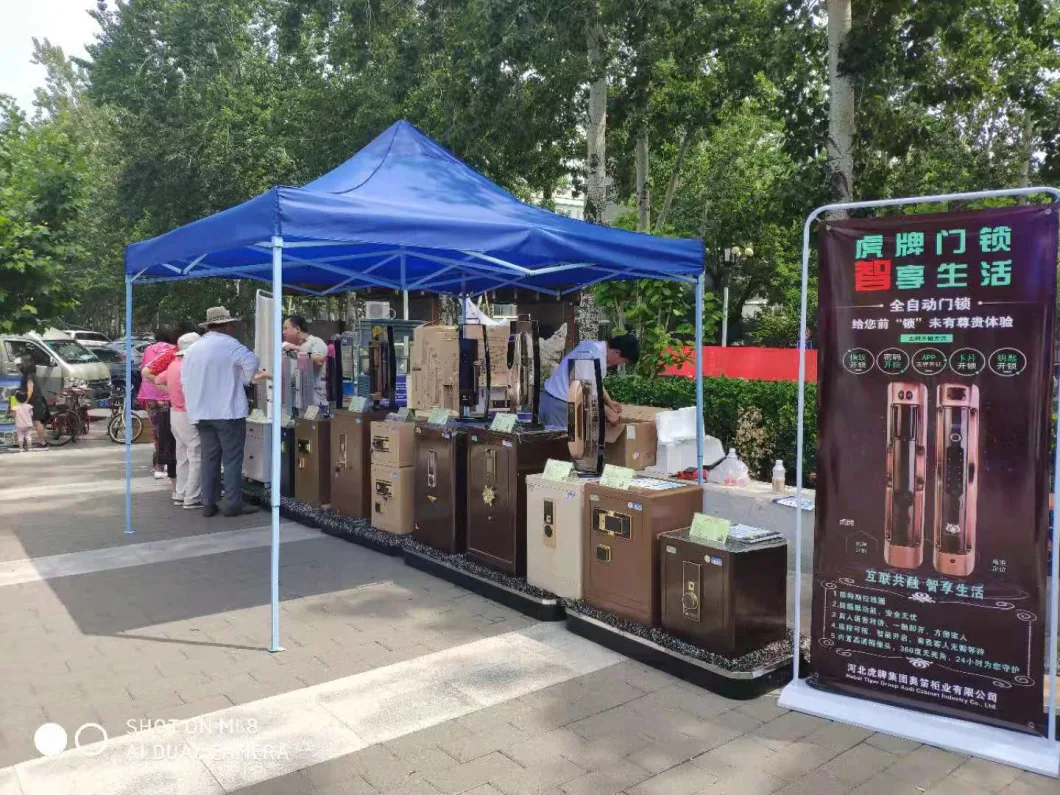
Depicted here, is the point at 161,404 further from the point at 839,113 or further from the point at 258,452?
the point at 839,113

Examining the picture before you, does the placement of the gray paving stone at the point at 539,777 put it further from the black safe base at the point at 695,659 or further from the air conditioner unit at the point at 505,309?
the air conditioner unit at the point at 505,309

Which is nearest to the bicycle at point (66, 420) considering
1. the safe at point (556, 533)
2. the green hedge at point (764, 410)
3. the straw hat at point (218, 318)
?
the straw hat at point (218, 318)

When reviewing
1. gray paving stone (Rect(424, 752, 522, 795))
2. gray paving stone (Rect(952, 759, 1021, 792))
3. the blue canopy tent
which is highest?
the blue canopy tent

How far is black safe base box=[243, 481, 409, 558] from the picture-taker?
5.91 m

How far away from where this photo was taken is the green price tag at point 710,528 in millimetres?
3793

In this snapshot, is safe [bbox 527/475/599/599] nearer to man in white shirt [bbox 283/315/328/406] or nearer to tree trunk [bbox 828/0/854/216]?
man in white shirt [bbox 283/315/328/406]

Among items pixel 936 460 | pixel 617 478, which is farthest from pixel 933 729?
pixel 617 478

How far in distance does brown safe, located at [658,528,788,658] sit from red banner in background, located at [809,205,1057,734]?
0.32 meters

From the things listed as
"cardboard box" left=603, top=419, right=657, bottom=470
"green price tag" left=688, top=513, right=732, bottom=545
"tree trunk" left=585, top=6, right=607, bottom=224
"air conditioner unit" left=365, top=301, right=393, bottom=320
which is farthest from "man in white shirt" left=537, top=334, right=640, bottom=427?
"tree trunk" left=585, top=6, right=607, bottom=224

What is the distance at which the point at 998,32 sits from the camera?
10250 millimetres

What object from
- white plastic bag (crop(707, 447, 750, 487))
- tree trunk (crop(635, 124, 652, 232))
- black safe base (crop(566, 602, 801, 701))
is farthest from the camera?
tree trunk (crop(635, 124, 652, 232))

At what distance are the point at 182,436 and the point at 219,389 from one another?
38.3 inches

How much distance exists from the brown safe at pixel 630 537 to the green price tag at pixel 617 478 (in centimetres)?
3

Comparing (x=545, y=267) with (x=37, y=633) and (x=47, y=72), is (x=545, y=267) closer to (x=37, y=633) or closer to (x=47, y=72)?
(x=37, y=633)
